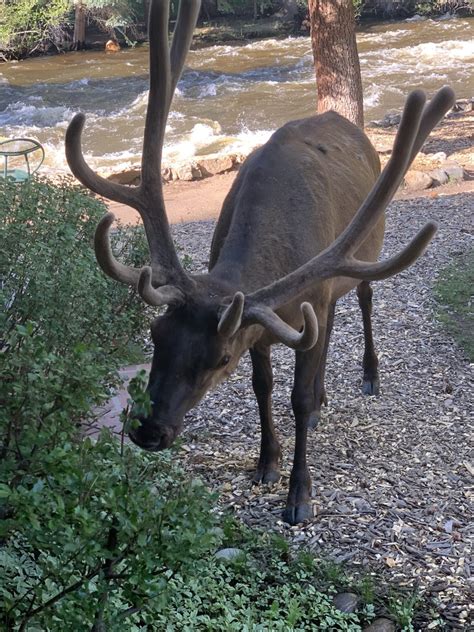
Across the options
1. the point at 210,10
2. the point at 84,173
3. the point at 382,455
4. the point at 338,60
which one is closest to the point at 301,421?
the point at 382,455

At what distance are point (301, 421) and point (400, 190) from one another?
7407 millimetres

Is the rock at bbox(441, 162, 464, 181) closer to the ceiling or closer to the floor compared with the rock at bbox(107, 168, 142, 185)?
closer to the ceiling

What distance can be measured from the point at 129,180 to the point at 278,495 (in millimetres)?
9652

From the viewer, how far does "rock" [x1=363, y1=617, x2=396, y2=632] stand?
3.58 m

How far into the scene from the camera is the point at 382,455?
4906 millimetres

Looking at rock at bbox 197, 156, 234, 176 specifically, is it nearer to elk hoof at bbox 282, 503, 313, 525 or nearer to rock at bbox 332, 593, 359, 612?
elk hoof at bbox 282, 503, 313, 525

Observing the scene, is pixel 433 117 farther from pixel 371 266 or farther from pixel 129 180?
pixel 129 180

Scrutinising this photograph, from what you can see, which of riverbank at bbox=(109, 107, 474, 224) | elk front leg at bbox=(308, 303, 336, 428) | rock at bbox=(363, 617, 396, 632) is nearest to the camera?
rock at bbox=(363, 617, 396, 632)

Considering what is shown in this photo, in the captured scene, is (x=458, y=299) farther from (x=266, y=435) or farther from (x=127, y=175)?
(x=127, y=175)

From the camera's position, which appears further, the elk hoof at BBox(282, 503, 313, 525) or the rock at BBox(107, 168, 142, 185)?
the rock at BBox(107, 168, 142, 185)

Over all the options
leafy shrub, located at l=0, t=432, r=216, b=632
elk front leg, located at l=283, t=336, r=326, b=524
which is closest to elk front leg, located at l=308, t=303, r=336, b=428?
elk front leg, located at l=283, t=336, r=326, b=524

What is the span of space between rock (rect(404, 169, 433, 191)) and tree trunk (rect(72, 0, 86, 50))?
21.4 metres

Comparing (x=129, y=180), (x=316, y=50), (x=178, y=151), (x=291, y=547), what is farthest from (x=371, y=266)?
(x=178, y=151)

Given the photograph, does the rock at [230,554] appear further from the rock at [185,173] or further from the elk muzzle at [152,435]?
the rock at [185,173]
